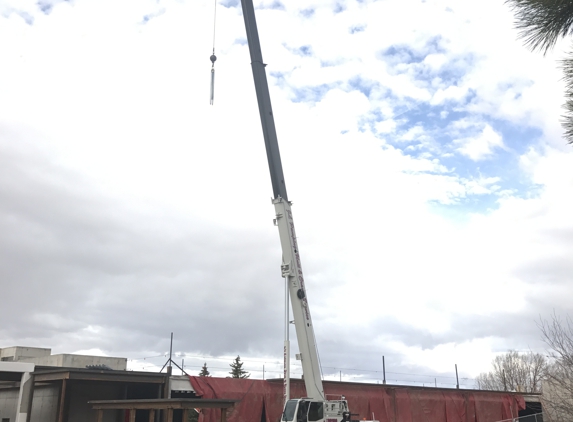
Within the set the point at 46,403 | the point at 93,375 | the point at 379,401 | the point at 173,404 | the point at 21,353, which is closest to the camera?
the point at 173,404

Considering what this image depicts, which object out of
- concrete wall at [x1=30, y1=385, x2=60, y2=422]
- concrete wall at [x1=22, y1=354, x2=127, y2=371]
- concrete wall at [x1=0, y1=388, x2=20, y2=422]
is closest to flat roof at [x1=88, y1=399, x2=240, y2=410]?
concrete wall at [x1=30, y1=385, x2=60, y2=422]

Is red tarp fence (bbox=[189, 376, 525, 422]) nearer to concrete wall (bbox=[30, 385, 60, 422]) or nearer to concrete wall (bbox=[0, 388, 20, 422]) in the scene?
concrete wall (bbox=[30, 385, 60, 422])

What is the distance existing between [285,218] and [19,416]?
13510 mm

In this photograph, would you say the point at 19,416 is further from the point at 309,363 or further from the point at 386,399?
the point at 386,399

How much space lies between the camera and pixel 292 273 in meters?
19.2

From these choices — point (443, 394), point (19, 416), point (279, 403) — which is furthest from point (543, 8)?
point (443, 394)

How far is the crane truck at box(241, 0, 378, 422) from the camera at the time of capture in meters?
18.1

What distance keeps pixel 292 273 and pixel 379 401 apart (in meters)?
11.2

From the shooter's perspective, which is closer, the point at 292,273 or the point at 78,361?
the point at 292,273

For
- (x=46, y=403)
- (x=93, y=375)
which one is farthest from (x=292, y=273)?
(x=46, y=403)

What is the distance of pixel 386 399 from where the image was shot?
89.7ft

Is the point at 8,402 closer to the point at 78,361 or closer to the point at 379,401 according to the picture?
the point at 78,361

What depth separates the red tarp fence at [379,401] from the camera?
77.2ft

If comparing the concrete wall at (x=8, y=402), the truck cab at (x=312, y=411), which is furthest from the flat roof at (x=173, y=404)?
the concrete wall at (x=8, y=402)
